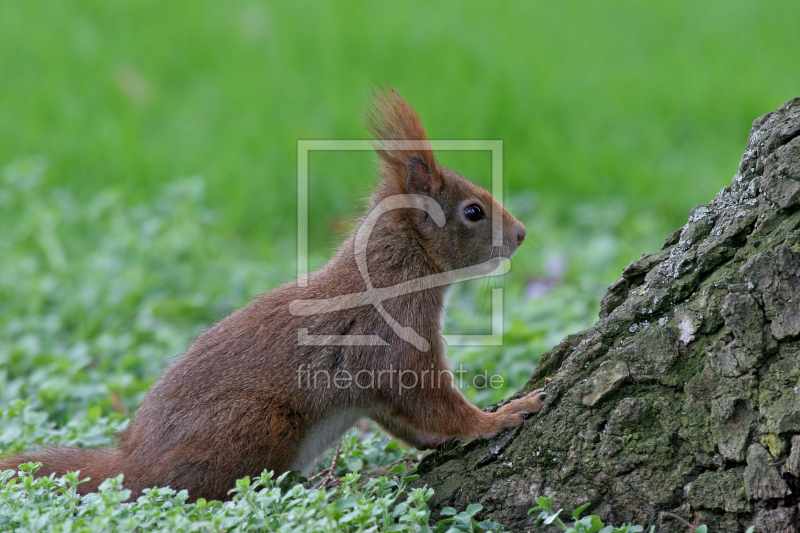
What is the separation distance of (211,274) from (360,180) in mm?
1488

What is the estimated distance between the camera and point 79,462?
8.34 ft

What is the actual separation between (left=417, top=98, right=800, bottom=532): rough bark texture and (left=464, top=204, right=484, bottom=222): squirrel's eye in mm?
836

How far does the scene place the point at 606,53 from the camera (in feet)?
23.5

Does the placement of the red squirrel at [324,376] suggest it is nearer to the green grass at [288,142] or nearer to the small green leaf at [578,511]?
the small green leaf at [578,511]

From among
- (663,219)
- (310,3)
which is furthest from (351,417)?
(310,3)

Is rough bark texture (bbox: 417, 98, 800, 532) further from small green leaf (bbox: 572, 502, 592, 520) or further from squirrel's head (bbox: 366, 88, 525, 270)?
squirrel's head (bbox: 366, 88, 525, 270)

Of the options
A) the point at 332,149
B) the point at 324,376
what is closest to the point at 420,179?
the point at 324,376

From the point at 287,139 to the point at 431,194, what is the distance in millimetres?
3517

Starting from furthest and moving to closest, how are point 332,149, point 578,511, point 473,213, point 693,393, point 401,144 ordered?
point 332,149, point 473,213, point 401,144, point 693,393, point 578,511

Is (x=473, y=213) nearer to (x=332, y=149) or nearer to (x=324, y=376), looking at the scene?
(x=324, y=376)

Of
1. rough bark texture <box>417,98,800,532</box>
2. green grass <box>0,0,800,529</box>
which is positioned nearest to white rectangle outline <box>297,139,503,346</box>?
green grass <box>0,0,800,529</box>

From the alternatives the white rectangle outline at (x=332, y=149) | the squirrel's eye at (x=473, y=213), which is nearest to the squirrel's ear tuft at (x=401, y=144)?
the squirrel's eye at (x=473, y=213)

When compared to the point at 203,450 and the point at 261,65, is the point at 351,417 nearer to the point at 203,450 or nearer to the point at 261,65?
the point at 203,450

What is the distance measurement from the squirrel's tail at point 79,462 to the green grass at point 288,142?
0.77 metres
